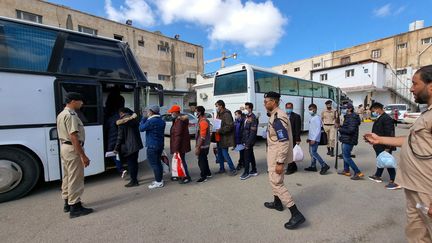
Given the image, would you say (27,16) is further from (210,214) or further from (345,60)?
(345,60)

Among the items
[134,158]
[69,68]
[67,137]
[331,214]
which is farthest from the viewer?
[134,158]

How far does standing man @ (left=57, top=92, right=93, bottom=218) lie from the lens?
318 centimetres

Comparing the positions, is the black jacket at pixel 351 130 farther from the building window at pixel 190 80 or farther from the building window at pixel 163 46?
the building window at pixel 190 80

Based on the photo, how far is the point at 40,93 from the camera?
4047mm

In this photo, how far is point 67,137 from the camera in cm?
323

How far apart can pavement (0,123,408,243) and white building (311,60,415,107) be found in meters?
27.5

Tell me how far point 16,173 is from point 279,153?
456 centimetres

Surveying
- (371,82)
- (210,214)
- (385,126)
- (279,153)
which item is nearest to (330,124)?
(385,126)

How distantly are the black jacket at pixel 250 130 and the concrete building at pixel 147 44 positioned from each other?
14151mm

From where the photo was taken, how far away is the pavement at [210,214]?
2902mm

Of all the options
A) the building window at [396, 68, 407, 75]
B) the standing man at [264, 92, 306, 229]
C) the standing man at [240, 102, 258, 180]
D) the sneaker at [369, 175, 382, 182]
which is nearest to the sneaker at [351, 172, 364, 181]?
the sneaker at [369, 175, 382, 182]

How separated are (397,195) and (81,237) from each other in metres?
5.25

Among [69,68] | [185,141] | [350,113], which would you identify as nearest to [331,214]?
[350,113]

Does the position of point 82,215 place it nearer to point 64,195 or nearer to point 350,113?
point 64,195
